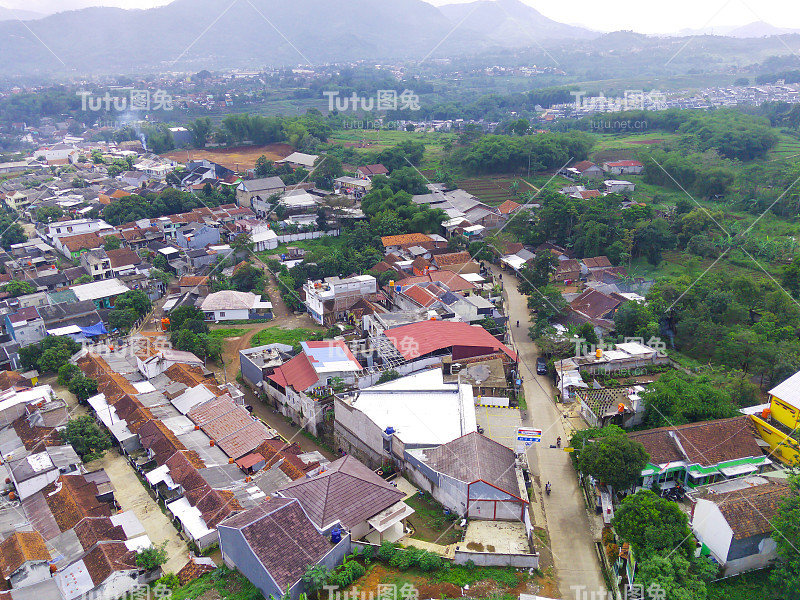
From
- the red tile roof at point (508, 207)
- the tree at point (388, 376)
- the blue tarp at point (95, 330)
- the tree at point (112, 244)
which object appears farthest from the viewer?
the red tile roof at point (508, 207)

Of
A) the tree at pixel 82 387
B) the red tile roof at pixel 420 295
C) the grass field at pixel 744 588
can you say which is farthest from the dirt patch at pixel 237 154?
the grass field at pixel 744 588

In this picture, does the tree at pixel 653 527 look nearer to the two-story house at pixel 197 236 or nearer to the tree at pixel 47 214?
the two-story house at pixel 197 236

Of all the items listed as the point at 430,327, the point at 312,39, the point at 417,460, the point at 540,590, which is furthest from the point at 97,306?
the point at 312,39

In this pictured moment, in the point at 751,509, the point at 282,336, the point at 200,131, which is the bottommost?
the point at 282,336

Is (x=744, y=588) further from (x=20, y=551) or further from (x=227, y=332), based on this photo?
A: (x=227, y=332)

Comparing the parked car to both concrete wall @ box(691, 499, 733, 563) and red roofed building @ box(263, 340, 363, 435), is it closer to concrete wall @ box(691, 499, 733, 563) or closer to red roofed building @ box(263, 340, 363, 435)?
red roofed building @ box(263, 340, 363, 435)

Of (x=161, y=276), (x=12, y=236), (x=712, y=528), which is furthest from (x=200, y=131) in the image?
(x=712, y=528)

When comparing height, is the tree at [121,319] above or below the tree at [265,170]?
below

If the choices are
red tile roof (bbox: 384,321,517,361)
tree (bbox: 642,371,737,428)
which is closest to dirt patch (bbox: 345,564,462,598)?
tree (bbox: 642,371,737,428)
